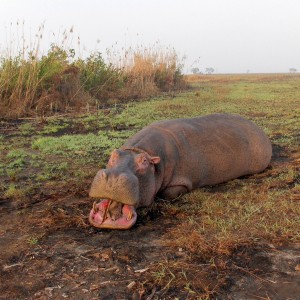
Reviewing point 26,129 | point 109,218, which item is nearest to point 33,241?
point 109,218

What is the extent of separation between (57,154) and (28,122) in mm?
2901

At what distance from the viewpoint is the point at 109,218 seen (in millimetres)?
2848

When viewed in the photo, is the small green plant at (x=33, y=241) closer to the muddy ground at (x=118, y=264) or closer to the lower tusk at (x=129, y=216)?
the muddy ground at (x=118, y=264)

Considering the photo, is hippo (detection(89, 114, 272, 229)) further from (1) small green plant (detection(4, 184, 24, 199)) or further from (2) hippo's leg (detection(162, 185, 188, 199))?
(1) small green plant (detection(4, 184, 24, 199))

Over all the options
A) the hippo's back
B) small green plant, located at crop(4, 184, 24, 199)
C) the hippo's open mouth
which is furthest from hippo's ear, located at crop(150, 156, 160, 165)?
small green plant, located at crop(4, 184, 24, 199)

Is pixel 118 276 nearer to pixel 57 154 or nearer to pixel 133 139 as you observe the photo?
pixel 133 139

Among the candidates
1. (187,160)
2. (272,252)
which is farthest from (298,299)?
(187,160)

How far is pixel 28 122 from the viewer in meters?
7.95

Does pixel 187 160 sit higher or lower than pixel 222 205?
higher

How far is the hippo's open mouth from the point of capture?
282 cm

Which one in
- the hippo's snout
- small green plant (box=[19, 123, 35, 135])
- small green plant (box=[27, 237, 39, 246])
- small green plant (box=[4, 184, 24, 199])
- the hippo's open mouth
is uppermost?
the hippo's snout

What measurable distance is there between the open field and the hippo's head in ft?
0.31

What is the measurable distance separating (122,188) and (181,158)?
1140mm

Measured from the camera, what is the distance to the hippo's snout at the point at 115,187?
8.86 feet
